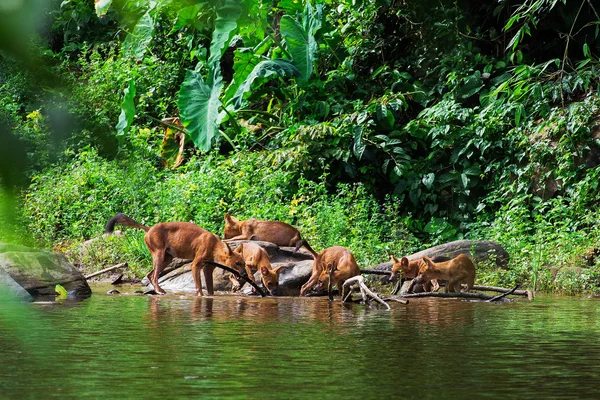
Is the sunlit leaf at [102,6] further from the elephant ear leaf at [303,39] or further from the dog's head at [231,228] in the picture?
the elephant ear leaf at [303,39]

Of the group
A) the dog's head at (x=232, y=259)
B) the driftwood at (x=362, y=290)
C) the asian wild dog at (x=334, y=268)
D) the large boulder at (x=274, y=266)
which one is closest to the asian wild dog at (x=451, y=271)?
the asian wild dog at (x=334, y=268)

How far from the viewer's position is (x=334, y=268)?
1059 centimetres

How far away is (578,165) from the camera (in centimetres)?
1477

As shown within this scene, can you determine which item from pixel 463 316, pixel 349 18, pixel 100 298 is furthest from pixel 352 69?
pixel 463 316

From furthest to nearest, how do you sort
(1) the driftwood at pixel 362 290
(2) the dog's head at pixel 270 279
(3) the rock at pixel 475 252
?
(3) the rock at pixel 475 252 < (2) the dog's head at pixel 270 279 < (1) the driftwood at pixel 362 290

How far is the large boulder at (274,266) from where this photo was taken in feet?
38.7

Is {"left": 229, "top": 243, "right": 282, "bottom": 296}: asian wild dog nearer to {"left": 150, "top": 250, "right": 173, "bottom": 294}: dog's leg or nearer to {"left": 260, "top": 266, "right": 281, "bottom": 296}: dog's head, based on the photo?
{"left": 260, "top": 266, "right": 281, "bottom": 296}: dog's head

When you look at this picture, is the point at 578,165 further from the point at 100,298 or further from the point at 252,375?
the point at 252,375

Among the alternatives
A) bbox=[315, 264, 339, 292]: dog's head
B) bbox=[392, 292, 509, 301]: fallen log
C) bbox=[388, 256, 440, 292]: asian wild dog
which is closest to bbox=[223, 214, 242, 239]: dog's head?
bbox=[315, 264, 339, 292]: dog's head

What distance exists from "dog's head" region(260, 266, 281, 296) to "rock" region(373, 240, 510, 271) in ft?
5.81

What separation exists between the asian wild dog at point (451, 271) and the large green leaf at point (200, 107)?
6.29 metres

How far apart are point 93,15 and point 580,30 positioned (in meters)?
14.4

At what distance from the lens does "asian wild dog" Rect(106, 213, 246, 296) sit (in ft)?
38.2

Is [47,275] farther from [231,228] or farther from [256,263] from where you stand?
[231,228]
